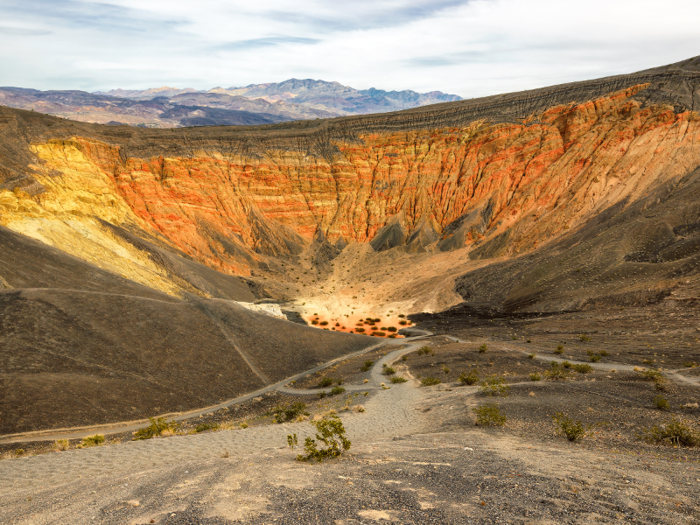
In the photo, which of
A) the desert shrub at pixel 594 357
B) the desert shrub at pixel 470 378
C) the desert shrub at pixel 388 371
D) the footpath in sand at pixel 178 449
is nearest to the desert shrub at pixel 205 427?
the footpath in sand at pixel 178 449

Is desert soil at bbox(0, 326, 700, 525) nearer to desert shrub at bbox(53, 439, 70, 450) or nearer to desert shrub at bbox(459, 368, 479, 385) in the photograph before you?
desert shrub at bbox(53, 439, 70, 450)

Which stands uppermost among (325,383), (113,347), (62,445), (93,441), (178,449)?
(113,347)

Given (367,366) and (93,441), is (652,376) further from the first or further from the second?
(93,441)

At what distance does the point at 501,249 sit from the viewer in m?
52.4

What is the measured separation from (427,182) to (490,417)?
56.0 meters

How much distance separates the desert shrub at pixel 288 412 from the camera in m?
19.1

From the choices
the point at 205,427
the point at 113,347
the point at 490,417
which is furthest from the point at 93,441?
the point at 490,417

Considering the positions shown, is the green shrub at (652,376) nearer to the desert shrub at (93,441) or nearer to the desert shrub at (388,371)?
the desert shrub at (388,371)

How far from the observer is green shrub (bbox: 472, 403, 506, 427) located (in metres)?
14.6

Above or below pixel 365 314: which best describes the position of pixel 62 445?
above

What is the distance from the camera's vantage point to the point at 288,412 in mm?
19875

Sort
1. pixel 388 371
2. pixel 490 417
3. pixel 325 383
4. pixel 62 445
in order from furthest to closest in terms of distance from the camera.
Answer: pixel 388 371, pixel 325 383, pixel 62 445, pixel 490 417

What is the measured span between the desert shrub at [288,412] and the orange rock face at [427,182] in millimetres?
35211

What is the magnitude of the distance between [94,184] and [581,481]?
191 ft
